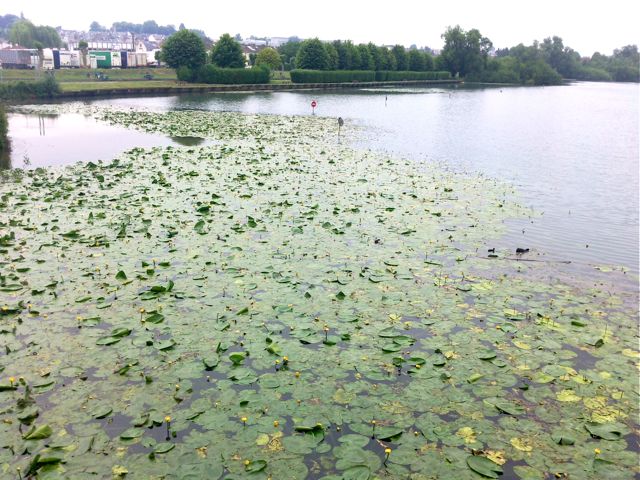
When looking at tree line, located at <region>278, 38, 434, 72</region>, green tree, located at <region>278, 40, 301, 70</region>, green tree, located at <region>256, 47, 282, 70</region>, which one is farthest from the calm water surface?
green tree, located at <region>278, 40, 301, 70</region>

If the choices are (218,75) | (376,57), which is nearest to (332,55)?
(376,57)

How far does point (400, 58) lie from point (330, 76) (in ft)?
113

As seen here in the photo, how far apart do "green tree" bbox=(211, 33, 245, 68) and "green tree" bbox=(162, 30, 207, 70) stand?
334 cm

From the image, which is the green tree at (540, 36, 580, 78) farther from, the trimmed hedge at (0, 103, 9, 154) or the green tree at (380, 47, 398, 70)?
the trimmed hedge at (0, 103, 9, 154)

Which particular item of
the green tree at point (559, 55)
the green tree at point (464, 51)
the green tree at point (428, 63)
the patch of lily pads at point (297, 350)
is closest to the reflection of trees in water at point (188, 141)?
the patch of lily pads at point (297, 350)

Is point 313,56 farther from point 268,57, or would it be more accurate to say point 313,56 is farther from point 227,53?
point 227,53

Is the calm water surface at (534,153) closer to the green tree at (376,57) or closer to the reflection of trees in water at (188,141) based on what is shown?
the reflection of trees in water at (188,141)

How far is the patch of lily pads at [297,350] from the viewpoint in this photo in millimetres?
5066

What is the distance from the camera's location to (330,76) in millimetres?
94250

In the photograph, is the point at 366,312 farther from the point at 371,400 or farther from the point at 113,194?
the point at 113,194

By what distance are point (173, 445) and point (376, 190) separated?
1225 centimetres

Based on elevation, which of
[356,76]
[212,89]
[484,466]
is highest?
[356,76]

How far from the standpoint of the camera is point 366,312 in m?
7.98

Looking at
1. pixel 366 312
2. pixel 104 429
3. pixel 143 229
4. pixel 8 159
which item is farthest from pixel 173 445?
pixel 8 159
